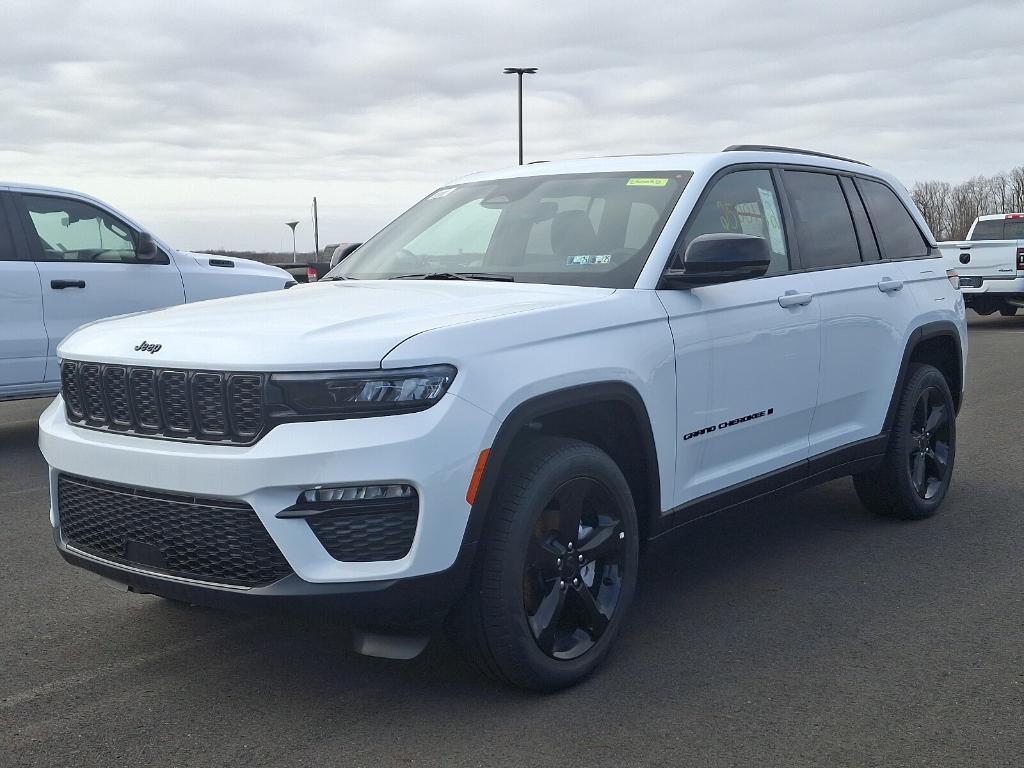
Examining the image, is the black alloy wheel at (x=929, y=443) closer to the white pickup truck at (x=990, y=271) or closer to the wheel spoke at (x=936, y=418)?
the wheel spoke at (x=936, y=418)

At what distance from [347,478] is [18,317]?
633 cm

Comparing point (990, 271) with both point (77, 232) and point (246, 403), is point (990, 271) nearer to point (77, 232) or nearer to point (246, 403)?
point (77, 232)

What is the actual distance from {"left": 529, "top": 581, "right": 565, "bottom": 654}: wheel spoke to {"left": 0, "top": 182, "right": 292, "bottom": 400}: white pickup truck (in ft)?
20.2

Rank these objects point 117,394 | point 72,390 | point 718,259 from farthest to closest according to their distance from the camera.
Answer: point 718,259
point 72,390
point 117,394

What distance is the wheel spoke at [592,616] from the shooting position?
12.8ft

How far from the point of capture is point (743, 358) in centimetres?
462

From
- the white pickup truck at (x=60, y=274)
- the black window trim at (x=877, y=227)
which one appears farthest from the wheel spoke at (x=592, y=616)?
the white pickup truck at (x=60, y=274)

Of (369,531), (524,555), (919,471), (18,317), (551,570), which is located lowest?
(919,471)

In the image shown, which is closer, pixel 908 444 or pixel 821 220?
pixel 821 220

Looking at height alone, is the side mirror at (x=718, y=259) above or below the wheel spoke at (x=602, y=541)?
above

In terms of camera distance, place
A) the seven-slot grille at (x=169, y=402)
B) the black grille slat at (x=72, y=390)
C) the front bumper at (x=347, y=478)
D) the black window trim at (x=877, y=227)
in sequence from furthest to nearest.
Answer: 1. the black window trim at (x=877, y=227)
2. the black grille slat at (x=72, y=390)
3. the seven-slot grille at (x=169, y=402)
4. the front bumper at (x=347, y=478)

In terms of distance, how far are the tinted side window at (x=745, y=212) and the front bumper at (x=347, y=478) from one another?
165 centimetres

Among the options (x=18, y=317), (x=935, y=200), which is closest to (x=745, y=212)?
(x=18, y=317)

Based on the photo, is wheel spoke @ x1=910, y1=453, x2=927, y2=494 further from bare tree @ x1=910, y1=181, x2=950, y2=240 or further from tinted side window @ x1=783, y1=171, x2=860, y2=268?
bare tree @ x1=910, y1=181, x2=950, y2=240
